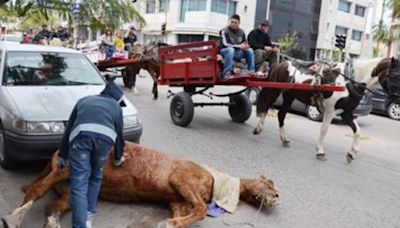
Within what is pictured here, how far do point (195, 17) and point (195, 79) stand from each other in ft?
105

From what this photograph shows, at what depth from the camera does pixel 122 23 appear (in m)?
6.38

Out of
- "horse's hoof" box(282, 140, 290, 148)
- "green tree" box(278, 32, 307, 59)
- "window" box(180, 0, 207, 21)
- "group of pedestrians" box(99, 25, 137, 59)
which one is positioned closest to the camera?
"horse's hoof" box(282, 140, 290, 148)

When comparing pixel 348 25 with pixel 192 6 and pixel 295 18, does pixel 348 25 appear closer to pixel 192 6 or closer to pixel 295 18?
pixel 295 18

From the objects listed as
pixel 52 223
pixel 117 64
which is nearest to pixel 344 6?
pixel 117 64

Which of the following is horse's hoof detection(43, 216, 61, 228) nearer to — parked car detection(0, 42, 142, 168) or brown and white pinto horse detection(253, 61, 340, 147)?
parked car detection(0, 42, 142, 168)

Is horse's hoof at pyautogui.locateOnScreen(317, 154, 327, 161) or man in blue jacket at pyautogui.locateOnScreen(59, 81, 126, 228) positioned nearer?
man in blue jacket at pyautogui.locateOnScreen(59, 81, 126, 228)

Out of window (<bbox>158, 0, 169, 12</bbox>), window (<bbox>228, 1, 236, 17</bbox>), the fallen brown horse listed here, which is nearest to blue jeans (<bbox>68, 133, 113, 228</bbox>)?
the fallen brown horse

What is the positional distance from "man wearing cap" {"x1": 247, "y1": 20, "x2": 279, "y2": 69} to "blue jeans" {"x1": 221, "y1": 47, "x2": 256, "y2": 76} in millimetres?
429

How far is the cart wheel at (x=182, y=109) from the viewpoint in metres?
9.76

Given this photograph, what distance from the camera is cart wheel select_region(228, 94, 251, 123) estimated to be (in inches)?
426

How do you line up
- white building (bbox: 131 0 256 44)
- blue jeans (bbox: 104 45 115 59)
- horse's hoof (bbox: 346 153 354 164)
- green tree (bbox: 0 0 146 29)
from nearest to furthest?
1. green tree (bbox: 0 0 146 29)
2. horse's hoof (bbox: 346 153 354 164)
3. blue jeans (bbox: 104 45 115 59)
4. white building (bbox: 131 0 256 44)

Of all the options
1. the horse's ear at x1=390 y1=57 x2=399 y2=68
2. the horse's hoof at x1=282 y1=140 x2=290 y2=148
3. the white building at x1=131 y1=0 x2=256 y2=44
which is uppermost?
the white building at x1=131 y1=0 x2=256 y2=44

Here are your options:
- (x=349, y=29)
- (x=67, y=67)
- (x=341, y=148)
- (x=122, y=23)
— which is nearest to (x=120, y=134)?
(x=122, y=23)

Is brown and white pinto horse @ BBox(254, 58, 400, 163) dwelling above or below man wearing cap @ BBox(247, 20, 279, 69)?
below
